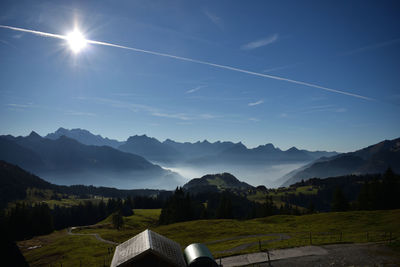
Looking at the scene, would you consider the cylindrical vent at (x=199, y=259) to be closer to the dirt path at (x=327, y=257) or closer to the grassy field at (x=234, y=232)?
the dirt path at (x=327, y=257)

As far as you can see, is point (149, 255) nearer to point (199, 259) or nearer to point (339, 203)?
point (199, 259)

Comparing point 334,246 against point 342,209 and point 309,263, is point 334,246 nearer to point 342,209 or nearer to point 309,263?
point 309,263

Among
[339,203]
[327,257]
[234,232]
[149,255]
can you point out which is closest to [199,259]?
[149,255]

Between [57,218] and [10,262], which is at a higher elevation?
[10,262]

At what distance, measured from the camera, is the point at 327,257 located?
3353cm

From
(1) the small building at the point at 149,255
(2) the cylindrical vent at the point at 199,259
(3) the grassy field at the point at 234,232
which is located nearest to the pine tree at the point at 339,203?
(3) the grassy field at the point at 234,232

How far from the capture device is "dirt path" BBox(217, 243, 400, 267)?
30859 mm

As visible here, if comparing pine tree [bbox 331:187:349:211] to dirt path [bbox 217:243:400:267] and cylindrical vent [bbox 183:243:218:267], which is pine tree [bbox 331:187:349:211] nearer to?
dirt path [bbox 217:243:400:267]

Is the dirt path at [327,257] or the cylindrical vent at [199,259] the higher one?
the cylindrical vent at [199,259]

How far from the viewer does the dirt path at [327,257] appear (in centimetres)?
3086

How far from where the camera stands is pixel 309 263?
31.7 meters

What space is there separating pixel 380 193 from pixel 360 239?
61.3 m

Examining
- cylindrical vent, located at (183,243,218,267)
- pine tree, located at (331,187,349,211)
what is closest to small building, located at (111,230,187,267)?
cylindrical vent, located at (183,243,218,267)

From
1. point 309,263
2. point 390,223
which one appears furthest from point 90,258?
point 390,223
